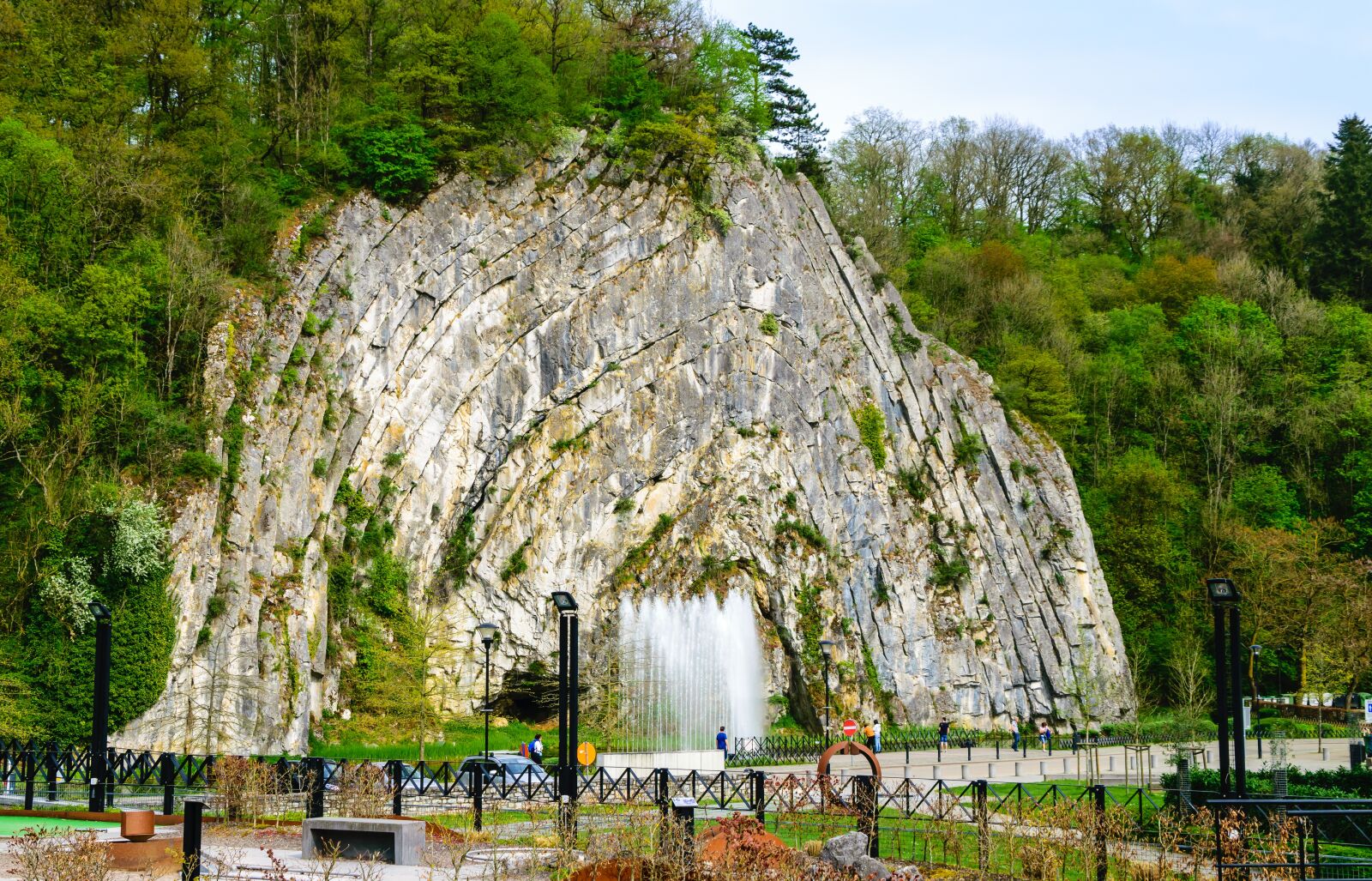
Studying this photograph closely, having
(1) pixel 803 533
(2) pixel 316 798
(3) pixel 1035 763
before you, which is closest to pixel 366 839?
(2) pixel 316 798

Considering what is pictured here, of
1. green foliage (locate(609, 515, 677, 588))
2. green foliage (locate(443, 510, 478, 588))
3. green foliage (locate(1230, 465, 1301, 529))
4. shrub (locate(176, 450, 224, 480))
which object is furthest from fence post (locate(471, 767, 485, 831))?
green foliage (locate(1230, 465, 1301, 529))

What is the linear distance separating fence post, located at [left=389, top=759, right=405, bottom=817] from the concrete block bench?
283 cm

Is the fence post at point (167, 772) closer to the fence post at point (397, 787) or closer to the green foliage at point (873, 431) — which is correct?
the fence post at point (397, 787)

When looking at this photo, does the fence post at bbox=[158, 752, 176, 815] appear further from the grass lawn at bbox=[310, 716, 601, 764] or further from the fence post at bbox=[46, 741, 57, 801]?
the grass lawn at bbox=[310, 716, 601, 764]

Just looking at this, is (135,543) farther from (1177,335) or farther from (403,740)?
(1177,335)

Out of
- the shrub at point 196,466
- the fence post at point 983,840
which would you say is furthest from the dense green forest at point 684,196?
the fence post at point 983,840

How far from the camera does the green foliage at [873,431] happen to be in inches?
1912

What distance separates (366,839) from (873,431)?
1441 inches

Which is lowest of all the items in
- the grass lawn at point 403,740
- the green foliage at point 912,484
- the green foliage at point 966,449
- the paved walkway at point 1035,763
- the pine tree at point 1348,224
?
the paved walkway at point 1035,763

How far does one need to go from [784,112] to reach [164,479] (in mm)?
36819

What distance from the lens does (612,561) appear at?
42.9 metres

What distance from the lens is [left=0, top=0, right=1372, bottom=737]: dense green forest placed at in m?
30.8

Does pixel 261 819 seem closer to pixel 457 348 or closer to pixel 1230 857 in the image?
pixel 1230 857

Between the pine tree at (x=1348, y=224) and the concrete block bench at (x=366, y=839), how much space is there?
65059 mm
